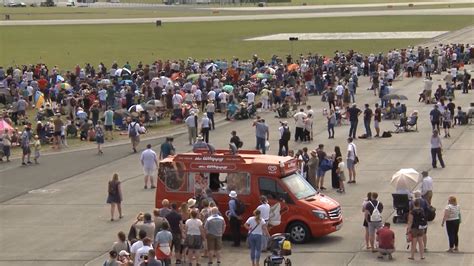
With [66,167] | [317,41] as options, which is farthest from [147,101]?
[317,41]

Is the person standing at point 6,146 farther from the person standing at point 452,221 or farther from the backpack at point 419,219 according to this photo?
the person standing at point 452,221

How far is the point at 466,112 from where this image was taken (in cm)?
4181

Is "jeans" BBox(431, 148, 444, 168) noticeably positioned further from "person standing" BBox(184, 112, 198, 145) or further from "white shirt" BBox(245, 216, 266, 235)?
"white shirt" BBox(245, 216, 266, 235)

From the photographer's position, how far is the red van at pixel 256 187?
22.7 metres

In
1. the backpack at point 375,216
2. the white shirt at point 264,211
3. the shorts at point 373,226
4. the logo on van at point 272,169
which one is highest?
the logo on van at point 272,169

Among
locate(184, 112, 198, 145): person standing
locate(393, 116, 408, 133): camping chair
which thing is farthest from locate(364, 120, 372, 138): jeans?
locate(184, 112, 198, 145): person standing

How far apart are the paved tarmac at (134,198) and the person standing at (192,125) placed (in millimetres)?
747

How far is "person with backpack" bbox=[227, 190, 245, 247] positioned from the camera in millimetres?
22531

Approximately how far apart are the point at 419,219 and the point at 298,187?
328cm

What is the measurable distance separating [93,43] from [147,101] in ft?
138

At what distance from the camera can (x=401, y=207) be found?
24250 millimetres

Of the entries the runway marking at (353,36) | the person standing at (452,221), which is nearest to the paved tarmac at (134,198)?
the person standing at (452,221)

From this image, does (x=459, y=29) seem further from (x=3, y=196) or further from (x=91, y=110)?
(x=3, y=196)

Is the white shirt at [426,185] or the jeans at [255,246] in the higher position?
the white shirt at [426,185]
